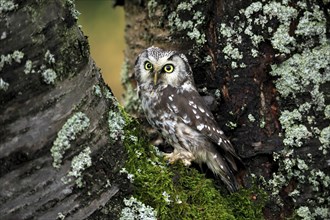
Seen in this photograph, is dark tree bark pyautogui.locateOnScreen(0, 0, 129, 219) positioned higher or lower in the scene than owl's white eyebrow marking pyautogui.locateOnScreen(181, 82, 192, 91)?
lower

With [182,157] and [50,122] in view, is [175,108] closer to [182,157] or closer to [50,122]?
[182,157]

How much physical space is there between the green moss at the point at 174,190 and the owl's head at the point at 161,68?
0.56 meters

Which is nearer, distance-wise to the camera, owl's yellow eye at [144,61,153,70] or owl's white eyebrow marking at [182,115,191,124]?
owl's white eyebrow marking at [182,115,191,124]

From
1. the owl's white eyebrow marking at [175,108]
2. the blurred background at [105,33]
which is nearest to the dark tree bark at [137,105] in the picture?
the owl's white eyebrow marking at [175,108]

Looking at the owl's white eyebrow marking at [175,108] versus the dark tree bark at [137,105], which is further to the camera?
the owl's white eyebrow marking at [175,108]

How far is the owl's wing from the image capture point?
262cm

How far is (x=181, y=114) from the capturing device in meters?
2.93

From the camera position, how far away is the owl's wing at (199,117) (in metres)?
2.62

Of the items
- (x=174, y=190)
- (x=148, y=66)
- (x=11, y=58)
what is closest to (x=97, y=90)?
(x=11, y=58)

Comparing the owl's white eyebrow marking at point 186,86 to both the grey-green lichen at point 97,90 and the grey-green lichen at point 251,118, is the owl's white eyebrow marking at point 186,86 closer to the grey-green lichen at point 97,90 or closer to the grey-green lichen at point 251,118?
the grey-green lichen at point 251,118

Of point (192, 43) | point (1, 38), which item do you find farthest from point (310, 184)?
point (1, 38)

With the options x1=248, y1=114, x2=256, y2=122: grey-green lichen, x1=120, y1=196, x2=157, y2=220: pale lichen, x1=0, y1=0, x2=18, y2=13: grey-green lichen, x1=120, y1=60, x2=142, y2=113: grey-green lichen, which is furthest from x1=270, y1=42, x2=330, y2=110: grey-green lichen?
x1=0, y1=0, x2=18, y2=13: grey-green lichen

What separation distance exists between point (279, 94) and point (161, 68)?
2.72 ft

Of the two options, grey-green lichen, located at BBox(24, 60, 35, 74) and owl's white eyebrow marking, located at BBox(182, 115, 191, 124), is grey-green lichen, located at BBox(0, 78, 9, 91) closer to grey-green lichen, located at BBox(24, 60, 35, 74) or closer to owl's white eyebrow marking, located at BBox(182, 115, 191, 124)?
grey-green lichen, located at BBox(24, 60, 35, 74)
